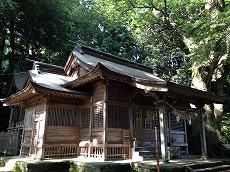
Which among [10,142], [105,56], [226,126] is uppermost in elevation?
[105,56]

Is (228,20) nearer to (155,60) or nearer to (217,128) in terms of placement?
(217,128)

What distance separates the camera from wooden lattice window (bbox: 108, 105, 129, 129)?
9.95 metres

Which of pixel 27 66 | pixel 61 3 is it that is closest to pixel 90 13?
pixel 61 3

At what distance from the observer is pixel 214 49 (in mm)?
10438

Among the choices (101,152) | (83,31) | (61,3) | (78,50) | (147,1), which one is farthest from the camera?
(83,31)

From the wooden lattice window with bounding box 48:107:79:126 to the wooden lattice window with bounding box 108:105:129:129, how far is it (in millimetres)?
2228

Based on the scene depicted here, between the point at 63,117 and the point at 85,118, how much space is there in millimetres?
1106

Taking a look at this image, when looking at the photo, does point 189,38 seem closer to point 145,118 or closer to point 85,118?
point 145,118

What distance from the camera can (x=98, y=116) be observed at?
1026 centimetres

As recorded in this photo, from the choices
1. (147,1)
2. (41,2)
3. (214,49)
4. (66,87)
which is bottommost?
(66,87)

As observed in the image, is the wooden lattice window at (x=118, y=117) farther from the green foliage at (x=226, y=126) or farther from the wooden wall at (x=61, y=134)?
the green foliage at (x=226, y=126)

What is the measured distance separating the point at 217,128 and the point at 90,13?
2292 cm

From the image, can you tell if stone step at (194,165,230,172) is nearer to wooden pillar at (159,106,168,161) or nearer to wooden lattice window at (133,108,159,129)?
wooden pillar at (159,106,168,161)

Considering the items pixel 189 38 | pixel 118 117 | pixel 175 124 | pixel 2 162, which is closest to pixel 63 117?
pixel 118 117
